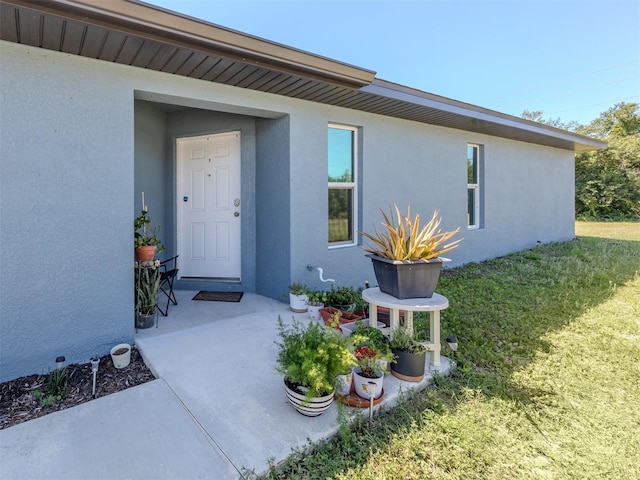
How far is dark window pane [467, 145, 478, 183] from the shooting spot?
6480mm

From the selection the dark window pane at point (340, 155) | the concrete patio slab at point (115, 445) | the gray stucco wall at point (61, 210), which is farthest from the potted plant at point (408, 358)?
the dark window pane at point (340, 155)

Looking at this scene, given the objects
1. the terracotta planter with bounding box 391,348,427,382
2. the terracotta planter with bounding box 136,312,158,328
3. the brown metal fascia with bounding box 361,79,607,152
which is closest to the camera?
the terracotta planter with bounding box 391,348,427,382

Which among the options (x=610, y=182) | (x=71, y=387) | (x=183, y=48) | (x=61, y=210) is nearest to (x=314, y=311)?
(x=71, y=387)

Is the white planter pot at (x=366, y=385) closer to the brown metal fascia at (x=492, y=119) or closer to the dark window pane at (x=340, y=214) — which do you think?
the dark window pane at (x=340, y=214)

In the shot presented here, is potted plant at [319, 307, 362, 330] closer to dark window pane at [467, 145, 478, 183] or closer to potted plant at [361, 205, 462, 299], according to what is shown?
potted plant at [361, 205, 462, 299]

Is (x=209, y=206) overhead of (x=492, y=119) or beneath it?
beneath

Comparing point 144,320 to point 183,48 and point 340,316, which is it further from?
point 183,48

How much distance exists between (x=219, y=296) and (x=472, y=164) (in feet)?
17.4

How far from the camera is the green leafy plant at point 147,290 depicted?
316 centimetres

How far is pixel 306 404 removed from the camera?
6.00ft

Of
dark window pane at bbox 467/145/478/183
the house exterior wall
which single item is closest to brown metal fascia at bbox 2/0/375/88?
the house exterior wall

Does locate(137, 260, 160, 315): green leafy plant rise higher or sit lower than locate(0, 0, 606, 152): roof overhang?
lower

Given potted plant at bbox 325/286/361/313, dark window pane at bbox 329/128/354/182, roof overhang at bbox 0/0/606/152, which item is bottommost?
potted plant at bbox 325/286/361/313

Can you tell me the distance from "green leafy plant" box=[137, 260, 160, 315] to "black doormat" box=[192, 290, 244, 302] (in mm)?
925
